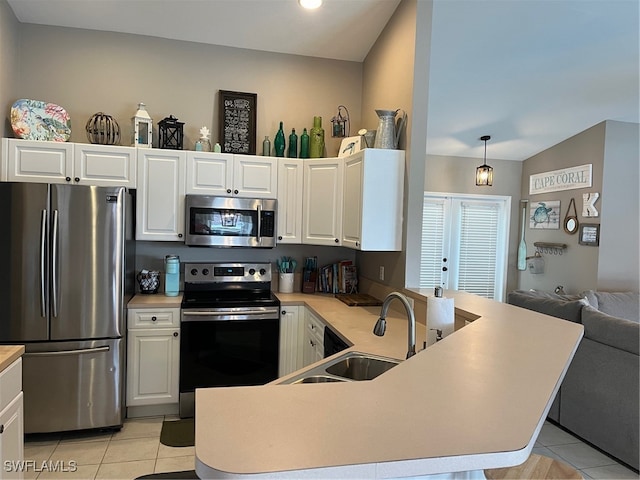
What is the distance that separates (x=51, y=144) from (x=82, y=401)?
6.08 ft

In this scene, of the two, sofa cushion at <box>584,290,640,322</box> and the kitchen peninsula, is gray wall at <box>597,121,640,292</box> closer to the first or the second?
sofa cushion at <box>584,290,640,322</box>

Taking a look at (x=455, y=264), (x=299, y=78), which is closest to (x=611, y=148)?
(x=455, y=264)

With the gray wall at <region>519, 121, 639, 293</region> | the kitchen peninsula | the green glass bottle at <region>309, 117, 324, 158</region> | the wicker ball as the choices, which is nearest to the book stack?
the green glass bottle at <region>309, 117, 324, 158</region>

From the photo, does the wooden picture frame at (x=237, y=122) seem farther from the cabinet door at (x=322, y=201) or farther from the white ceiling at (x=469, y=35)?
the cabinet door at (x=322, y=201)

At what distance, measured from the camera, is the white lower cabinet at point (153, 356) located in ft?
10.1

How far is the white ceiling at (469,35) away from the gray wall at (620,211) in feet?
1.54

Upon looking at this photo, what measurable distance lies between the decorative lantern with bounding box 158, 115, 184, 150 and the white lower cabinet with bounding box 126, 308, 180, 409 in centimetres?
133

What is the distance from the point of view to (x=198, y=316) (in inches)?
122

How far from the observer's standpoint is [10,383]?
1833 millimetres

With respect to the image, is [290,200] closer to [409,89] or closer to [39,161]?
[409,89]

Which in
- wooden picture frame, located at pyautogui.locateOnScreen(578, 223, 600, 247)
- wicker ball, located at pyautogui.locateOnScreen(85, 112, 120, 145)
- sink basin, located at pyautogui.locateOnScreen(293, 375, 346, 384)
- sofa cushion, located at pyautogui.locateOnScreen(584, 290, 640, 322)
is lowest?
sofa cushion, located at pyautogui.locateOnScreen(584, 290, 640, 322)

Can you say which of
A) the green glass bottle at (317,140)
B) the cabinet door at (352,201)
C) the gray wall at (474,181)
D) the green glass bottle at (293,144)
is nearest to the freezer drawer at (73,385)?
the cabinet door at (352,201)

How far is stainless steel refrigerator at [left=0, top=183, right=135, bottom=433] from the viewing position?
8.88 ft

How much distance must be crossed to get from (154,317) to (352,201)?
170 centimetres
